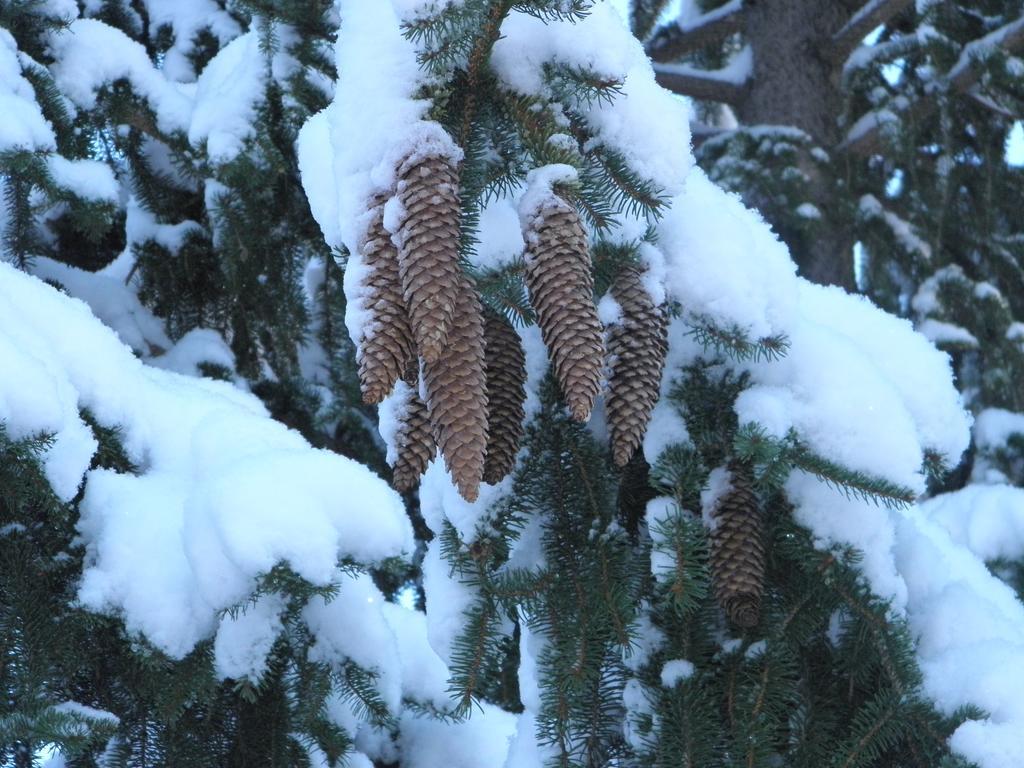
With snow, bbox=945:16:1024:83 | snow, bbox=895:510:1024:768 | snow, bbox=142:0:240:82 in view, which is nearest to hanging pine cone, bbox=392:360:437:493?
snow, bbox=895:510:1024:768

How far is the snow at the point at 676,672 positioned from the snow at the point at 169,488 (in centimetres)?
52

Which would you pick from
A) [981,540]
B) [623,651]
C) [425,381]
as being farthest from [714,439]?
[981,540]

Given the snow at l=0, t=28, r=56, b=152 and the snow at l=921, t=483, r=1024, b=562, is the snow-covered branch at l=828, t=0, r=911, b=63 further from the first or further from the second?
the snow at l=0, t=28, r=56, b=152

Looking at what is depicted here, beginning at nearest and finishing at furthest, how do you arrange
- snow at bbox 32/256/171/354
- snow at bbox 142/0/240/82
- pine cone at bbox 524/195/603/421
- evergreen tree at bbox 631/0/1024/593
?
pine cone at bbox 524/195/603/421 → snow at bbox 32/256/171/354 → snow at bbox 142/0/240/82 → evergreen tree at bbox 631/0/1024/593

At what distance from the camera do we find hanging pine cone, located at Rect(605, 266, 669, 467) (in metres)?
1.65

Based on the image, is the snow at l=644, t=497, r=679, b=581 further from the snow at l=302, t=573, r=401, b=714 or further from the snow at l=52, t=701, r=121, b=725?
the snow at l=52, t=701, r=121, b=725

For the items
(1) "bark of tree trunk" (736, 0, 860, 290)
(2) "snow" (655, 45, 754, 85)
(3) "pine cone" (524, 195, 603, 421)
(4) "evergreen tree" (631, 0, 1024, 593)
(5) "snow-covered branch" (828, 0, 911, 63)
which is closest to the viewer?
(3) "pine cone" (524, 195, 603, 421)

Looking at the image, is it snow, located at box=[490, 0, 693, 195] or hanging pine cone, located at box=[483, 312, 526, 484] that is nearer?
snow, located at box=[490, 0, 693, 195]

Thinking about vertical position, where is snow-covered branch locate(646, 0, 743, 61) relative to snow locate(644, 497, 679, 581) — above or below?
above

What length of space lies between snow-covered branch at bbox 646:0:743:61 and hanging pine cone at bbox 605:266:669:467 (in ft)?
13.7

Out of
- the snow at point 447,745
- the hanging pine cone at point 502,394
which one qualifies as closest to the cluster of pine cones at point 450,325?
the hanging pine cone at point 502,394

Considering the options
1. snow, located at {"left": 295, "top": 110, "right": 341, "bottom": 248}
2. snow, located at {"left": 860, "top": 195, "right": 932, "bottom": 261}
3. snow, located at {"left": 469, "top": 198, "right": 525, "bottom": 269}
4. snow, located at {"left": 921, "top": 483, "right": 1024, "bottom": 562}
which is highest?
snow, located at {"left": 860, "top": 195, "right": 932, "bottom": 261}

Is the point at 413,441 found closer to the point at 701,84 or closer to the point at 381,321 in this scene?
the point at 381,321

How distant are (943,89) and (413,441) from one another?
13.9ft
